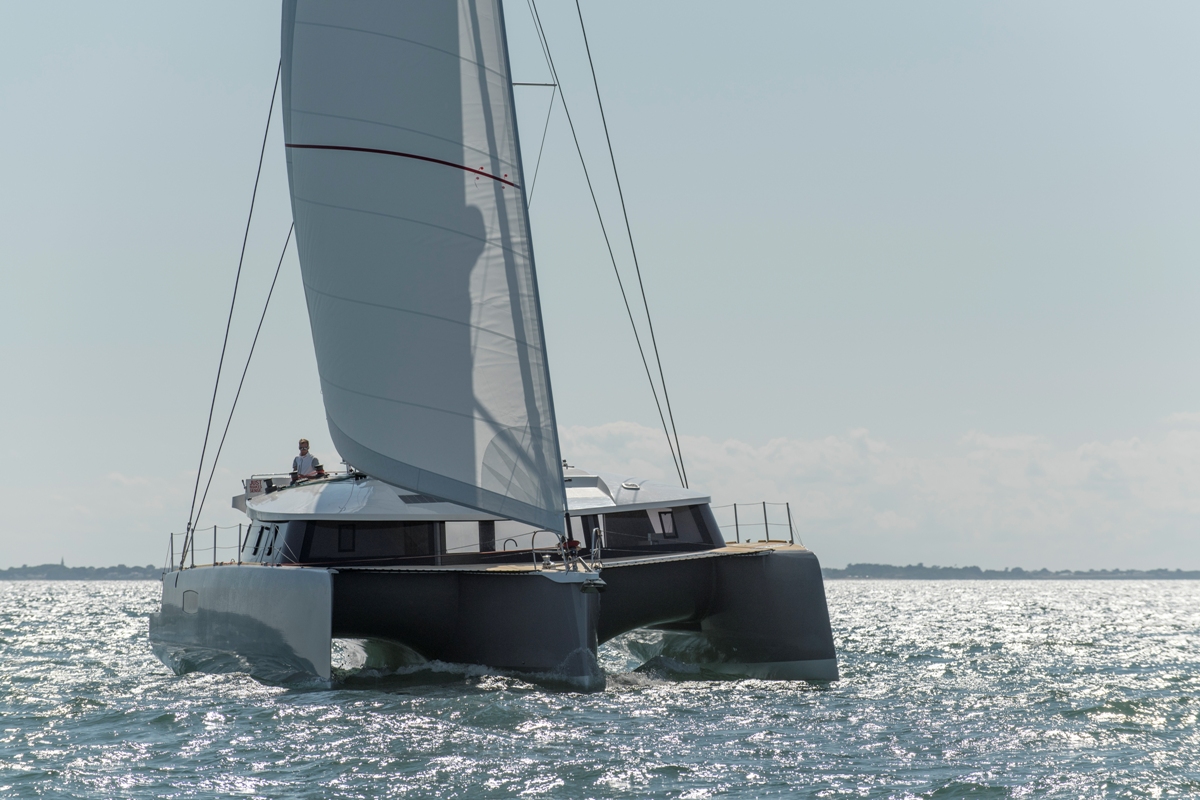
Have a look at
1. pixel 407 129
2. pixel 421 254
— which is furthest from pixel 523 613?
pixel 407 129

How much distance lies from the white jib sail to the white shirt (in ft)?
14.2

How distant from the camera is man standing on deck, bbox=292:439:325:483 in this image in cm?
1373

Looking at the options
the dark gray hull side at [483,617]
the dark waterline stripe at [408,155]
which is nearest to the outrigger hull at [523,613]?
the dark gray hull side at [483,617]

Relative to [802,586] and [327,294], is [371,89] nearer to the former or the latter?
[327,294]

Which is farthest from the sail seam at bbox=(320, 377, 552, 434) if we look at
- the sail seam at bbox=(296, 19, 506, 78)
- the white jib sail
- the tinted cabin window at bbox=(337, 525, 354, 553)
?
the sail seam at bbox=(296, 19, 506, 78)

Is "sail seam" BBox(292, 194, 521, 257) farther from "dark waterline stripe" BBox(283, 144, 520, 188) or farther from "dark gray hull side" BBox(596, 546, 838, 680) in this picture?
"dark gray hull side" BBox(596, 546, 838, 680)

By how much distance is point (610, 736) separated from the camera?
765cm

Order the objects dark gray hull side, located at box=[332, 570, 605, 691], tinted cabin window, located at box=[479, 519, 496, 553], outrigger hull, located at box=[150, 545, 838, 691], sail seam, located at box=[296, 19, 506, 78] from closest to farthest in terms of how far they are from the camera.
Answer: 1. dark gray hull side, located at box=[332, 570, 605, 691]
2. outrigger hull, located at box=[150, 545, 838, 691]
3. sail seam, located at box=[296, 19, 506, 78]
4. tinted cabin window, located at box=[479, 519, 496, 553]

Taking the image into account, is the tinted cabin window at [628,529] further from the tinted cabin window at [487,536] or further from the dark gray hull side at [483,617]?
the dark gray hull side at [483,617]

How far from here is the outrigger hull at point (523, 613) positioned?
30.9 ft

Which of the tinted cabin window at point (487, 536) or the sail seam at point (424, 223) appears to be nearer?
the sail seam at point (424, 223)

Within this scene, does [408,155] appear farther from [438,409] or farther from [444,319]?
[438,409]

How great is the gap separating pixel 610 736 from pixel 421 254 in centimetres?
430

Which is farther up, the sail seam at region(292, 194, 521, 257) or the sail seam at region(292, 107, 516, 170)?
the sail seam at region(292, 107, 516, 170)
